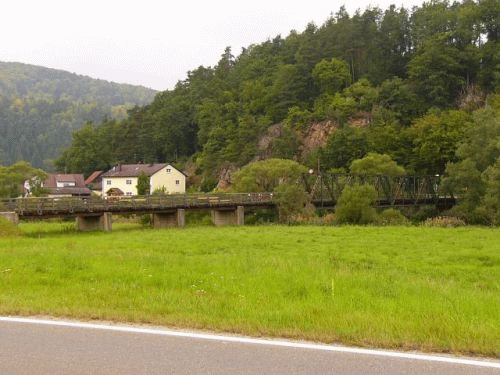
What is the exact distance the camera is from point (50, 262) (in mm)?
16375

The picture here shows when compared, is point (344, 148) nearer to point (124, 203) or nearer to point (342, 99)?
point (342, 99)

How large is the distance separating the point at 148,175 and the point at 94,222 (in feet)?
186

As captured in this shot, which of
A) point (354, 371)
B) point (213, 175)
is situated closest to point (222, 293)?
point (354, 371)

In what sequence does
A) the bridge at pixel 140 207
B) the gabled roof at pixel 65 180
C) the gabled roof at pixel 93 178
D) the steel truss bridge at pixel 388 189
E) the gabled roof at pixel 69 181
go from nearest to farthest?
the bridge at pixel 140 207 < the steel truss bridge at pixel 388 189 < the gabled roof at pixel 69 181 < the gabled roof at pixel 65 180 < the gabled roof at pixel 93 178

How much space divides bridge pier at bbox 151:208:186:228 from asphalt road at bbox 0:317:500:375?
51267 mm

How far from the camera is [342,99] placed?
9881 cm

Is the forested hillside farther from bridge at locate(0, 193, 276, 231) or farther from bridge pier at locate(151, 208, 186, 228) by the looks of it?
bridge pier at locate(151, 208, 186, 228)

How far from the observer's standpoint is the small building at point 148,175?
371ft

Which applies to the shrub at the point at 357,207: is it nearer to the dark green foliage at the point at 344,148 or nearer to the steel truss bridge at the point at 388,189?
the steel truss bridge at the point at 388,189

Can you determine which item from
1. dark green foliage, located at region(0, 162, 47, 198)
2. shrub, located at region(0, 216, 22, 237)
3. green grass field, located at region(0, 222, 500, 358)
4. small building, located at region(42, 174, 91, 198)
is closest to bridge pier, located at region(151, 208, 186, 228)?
shrub, located at region(0, 216, 22, 237)

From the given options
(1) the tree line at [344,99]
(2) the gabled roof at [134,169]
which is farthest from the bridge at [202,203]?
(2) the gabled roof at [134,169]

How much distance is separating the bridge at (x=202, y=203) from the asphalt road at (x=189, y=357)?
41042 mm

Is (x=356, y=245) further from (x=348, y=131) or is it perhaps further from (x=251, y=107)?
(x=251, y=107)

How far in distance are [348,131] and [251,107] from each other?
30444 millimetres
